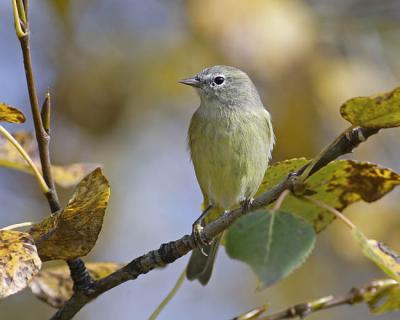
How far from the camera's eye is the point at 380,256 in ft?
5.49

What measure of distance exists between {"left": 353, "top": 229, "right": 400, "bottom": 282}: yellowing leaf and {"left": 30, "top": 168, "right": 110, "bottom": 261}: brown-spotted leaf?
66 centimetres

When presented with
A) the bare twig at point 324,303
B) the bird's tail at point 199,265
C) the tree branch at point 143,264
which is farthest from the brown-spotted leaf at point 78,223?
the bird's tail at point 199,265

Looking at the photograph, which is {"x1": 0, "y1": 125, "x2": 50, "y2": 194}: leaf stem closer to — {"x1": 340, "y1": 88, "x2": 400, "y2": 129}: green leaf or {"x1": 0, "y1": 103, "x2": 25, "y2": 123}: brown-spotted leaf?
{"x1": 0, "y1": 103, "x2": 25, "y2": 123}: brown-spotted leaf

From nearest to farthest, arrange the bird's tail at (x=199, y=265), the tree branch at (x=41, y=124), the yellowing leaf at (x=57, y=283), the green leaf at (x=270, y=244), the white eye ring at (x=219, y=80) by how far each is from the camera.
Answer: the green leaf at (x=270, y=244), the tree branch at (x=41, y=124), the yellowing leaf at (x=57, y=283), the bird's tail at (x=199, y=265), the white eye ring at (x=219, y=80)

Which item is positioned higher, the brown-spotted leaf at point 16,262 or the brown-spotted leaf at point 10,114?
the brown-spotted leaf at point 10,114

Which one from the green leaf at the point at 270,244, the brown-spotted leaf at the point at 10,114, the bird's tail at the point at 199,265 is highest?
the brown-spotted leaf at the point at 10,114

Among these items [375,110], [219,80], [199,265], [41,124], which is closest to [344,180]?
[375,110]

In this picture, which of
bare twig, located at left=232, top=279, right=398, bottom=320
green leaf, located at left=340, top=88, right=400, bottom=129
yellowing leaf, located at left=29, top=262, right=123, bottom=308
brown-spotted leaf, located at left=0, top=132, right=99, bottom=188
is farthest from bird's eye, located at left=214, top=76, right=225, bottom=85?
green leaf, located at left=340, top=88, right=400, bottom=129

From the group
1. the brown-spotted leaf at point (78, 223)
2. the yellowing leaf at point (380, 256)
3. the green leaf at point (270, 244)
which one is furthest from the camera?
the brown-spotted leaf at point (78, 223)

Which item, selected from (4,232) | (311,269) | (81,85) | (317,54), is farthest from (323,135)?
(4,232)

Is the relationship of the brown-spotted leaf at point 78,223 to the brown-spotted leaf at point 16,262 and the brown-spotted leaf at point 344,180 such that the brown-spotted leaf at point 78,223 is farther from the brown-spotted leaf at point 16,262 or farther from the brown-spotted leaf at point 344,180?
the brown-spotted leaf at point 344,180

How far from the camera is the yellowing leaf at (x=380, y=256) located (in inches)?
59.8

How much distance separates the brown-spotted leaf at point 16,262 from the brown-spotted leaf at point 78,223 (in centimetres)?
13

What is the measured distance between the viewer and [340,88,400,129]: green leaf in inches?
61.3
